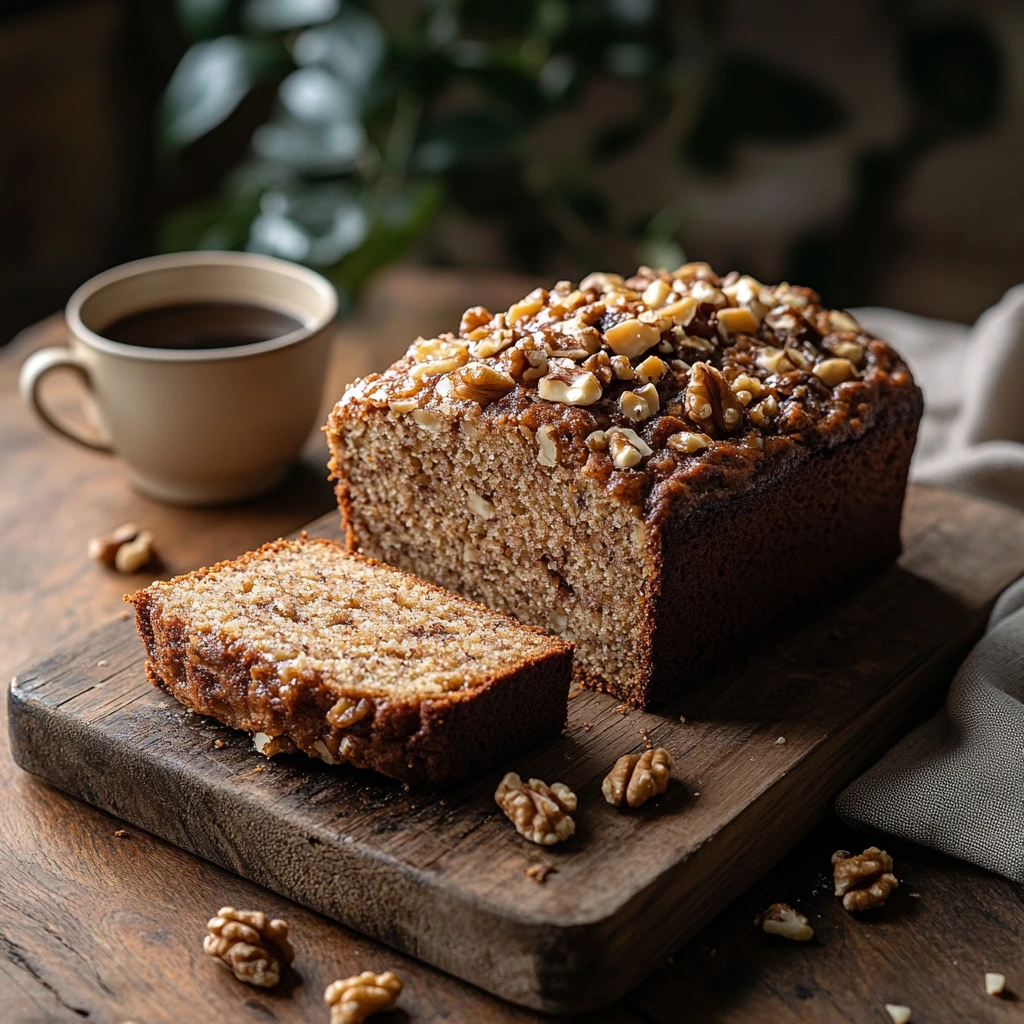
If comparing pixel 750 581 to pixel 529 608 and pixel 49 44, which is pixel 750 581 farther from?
pixel 49 44

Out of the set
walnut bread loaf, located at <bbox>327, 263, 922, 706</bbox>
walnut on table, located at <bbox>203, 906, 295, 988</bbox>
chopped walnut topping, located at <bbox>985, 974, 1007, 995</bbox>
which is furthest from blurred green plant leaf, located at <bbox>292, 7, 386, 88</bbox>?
chopped walnut topping, located at <bbox>985, 974, 1007, 995</bbox>

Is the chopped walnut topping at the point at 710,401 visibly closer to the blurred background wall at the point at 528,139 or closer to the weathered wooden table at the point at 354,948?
the weathered wooden table at the point at 354,948

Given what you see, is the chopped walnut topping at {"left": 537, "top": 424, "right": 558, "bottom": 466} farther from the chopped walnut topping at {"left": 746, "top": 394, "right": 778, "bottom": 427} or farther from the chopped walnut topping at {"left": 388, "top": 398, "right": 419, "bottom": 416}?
the chopped walnut topping at {"left": 746, "top": 394, "right": 778, "bottom": 427}

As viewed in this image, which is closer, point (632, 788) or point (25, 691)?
point (632, 788)

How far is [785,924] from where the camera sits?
6.81 feet

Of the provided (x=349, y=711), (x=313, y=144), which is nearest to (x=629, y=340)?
(x=349, y=711)

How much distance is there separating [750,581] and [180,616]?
110 cm

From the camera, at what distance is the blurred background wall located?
4.48m

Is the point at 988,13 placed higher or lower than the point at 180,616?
higher

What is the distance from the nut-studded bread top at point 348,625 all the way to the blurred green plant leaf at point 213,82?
2.40m

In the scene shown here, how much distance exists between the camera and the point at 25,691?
2.40 m

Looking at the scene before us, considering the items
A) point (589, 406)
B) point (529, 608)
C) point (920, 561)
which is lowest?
point (920, 561)

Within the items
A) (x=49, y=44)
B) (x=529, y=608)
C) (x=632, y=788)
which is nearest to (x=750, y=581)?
(x=529, y=608)

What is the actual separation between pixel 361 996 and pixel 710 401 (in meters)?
1.22
